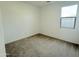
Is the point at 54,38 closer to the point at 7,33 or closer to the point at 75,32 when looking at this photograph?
the point at 75,32

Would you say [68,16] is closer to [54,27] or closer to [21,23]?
[54,27]

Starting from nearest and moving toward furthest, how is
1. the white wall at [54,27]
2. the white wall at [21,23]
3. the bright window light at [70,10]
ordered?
the bright window light at [70,10], the white wall at [54,27], the white wall at [21,23]

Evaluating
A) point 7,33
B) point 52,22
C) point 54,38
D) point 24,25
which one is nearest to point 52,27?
point 52,22

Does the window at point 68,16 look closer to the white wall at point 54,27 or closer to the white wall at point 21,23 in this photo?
the white wall at point 54,27

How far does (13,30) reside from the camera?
4.14 ft

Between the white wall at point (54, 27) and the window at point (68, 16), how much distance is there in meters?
0.06

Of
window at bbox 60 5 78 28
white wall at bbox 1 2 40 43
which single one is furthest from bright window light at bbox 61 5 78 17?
white wall at bbox 1 2 40 43

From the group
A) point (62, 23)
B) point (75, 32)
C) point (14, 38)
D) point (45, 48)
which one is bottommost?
point (45, 48)

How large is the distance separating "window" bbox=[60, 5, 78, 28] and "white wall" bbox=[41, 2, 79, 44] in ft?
0.18

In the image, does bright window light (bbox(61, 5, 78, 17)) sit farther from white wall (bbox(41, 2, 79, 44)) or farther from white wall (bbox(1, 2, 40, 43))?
white wall (bbox(1, 2, 40, 43))

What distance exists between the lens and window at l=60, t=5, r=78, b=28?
0.86m

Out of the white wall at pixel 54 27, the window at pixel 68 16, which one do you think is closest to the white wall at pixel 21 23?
the white wall at pixel 54 27

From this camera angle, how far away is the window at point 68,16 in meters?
0.86

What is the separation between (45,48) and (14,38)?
720mm
